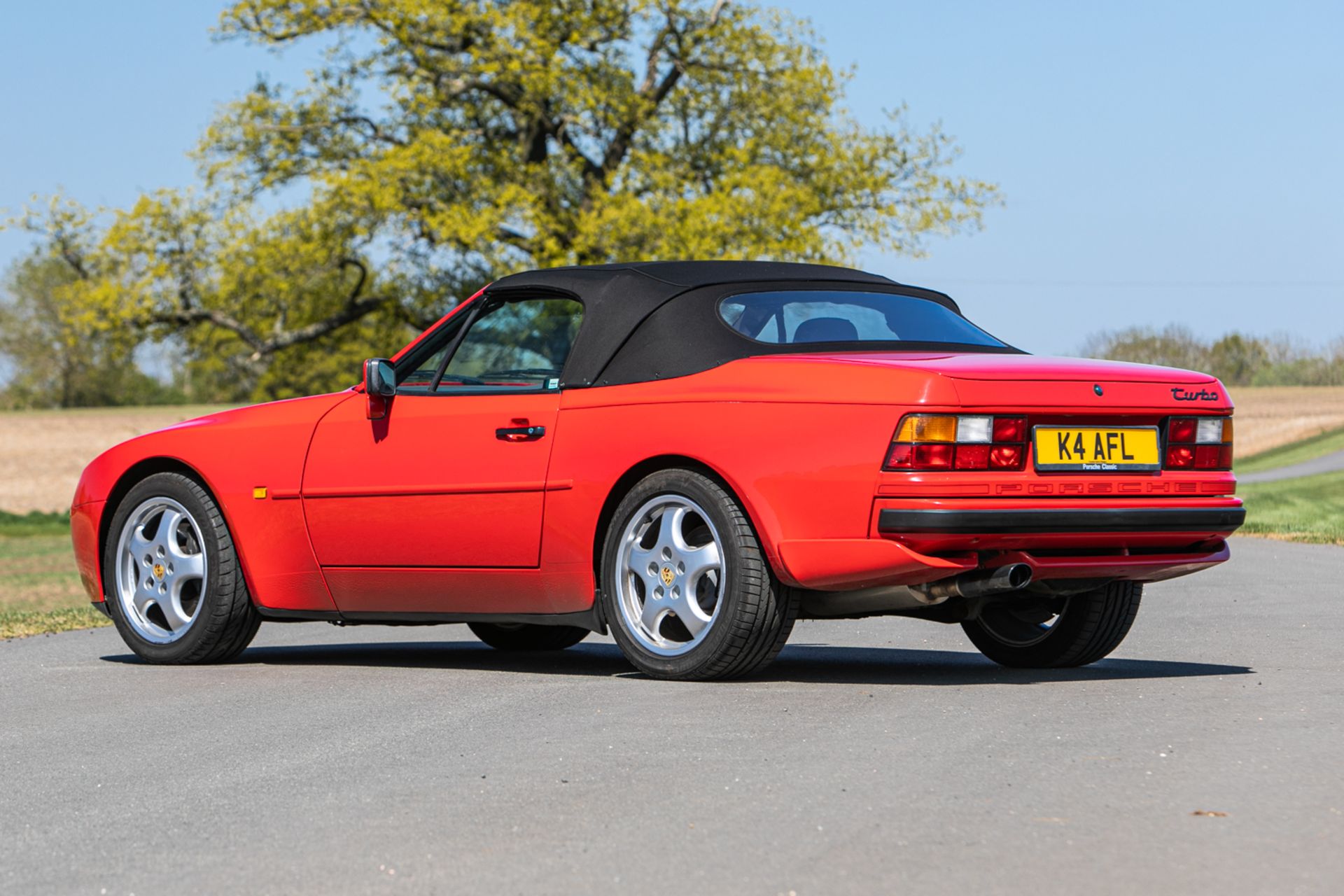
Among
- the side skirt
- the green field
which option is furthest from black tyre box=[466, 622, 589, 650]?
the green field

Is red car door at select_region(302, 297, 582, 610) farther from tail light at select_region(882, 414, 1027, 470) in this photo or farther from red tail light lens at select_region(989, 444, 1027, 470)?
red tail light lens at select_region(989, 444, 1027, 470)

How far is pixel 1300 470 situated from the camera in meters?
40.2

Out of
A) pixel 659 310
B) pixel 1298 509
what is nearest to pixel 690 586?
pixel 659 310

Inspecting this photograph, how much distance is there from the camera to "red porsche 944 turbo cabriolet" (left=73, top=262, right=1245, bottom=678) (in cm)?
606


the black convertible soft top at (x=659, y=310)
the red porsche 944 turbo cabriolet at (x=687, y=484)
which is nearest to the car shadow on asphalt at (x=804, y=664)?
the red porsche 944 turbo cabriolet at (x=687, y=484)

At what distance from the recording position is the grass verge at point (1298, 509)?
720 inches

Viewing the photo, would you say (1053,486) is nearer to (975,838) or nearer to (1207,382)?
(1207,382)

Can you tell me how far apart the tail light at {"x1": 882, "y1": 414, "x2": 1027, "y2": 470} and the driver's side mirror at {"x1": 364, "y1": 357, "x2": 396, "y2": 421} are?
7.37 feet

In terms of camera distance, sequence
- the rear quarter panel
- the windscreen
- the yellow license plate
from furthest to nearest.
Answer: the windscreen, the yellow license plate, the rear quarter panel

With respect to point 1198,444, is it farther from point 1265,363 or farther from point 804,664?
point 1265,363

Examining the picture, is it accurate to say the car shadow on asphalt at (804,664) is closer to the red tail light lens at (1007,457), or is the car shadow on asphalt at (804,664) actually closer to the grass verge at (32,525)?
A: the red tail light lens at (1007,457)

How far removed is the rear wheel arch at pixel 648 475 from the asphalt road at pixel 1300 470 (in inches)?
1253

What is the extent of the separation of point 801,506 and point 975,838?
7.43ft

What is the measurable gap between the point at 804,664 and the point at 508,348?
5.64ft
